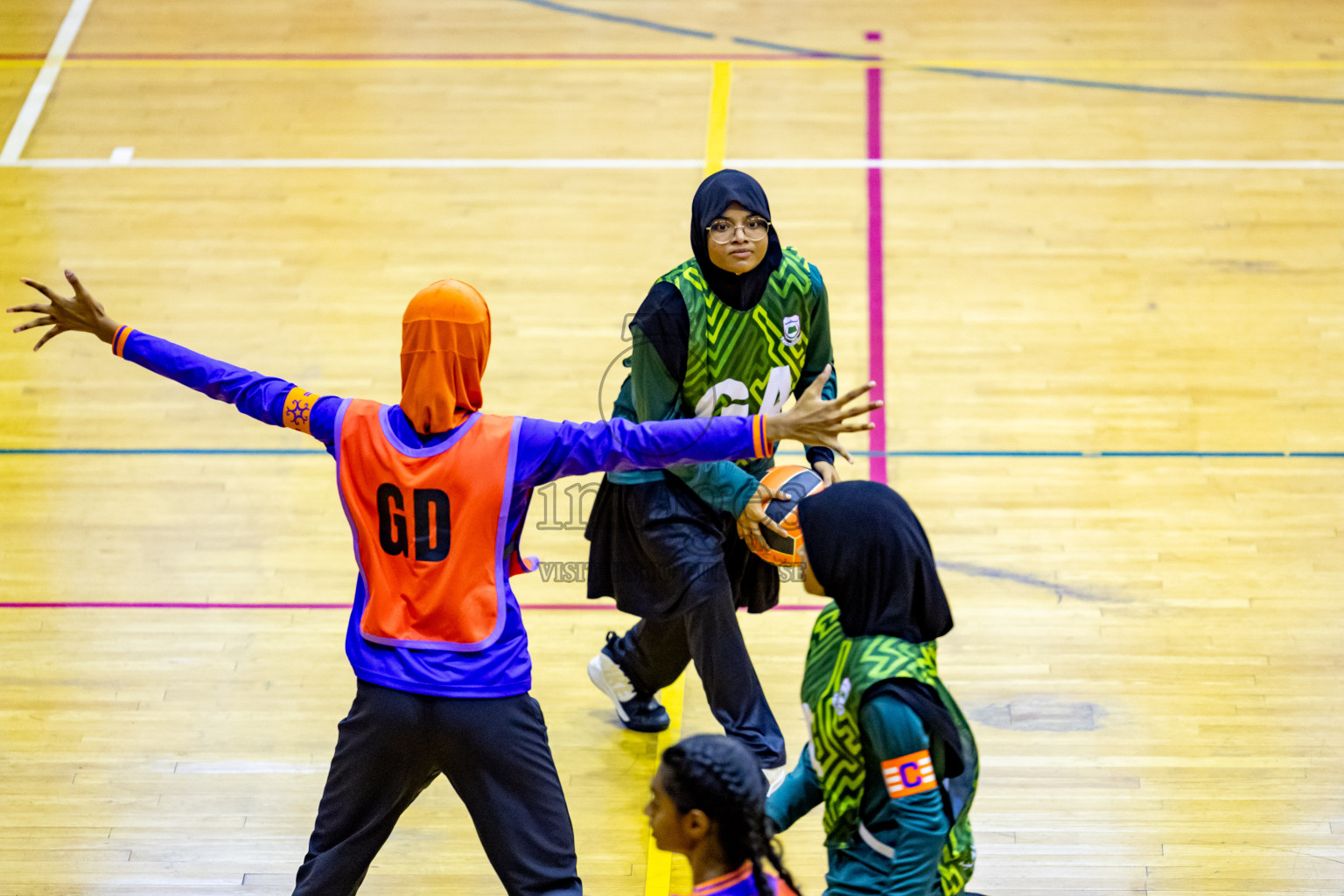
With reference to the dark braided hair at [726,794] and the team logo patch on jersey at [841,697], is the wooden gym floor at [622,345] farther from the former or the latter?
the dark braided hair at [726,794]

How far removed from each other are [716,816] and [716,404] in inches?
69.8

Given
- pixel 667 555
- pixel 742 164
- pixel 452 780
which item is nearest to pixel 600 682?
pixel 667 555

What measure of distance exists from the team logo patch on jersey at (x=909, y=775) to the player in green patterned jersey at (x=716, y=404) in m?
1.46

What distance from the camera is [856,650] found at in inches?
122

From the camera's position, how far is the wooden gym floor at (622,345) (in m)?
4.90

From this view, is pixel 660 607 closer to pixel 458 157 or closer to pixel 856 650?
pixel 856 650

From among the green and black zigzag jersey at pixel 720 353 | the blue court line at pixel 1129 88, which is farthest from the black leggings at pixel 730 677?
the blue court line at pixel 1129 88

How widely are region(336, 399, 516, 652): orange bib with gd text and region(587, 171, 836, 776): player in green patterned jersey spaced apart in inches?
36.5

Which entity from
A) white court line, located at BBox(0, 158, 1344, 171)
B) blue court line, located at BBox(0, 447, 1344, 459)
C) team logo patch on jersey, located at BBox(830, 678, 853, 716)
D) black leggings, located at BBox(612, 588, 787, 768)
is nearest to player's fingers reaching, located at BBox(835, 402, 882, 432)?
team logo patch on jersey, located at BBox(830, 678, 853, 716)

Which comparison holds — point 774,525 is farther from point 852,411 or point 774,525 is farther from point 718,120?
point 718,120

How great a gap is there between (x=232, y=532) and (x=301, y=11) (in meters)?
5.61

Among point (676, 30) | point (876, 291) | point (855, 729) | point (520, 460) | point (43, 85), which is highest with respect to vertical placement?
point (676, 30)

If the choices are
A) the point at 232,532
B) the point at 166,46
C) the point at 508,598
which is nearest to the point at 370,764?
the point at 508,598

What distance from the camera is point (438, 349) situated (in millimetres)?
3467
